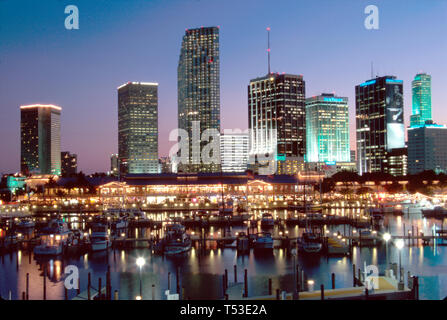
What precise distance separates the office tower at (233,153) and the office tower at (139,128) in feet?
70.4

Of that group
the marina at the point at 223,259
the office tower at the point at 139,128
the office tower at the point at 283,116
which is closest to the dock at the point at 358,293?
the marina at the point at 223,259

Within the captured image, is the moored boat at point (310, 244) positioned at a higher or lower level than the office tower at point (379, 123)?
lower

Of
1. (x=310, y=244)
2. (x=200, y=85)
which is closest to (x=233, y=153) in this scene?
(x=200, y=85)

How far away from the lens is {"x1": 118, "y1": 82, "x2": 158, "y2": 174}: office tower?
137m

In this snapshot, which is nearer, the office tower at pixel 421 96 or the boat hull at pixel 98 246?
the boat hull at pixel 98 246

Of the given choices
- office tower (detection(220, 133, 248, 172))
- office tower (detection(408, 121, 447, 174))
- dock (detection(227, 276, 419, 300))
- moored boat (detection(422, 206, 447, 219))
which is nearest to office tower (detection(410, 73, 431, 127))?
office tower (detection(408, 121, 447, 174))

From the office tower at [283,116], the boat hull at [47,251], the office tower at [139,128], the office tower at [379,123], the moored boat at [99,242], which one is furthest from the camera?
the office tower at [139,128]

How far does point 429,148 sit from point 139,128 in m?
82.3

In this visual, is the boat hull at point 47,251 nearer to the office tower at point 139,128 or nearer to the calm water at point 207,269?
the calm water at point 207,269

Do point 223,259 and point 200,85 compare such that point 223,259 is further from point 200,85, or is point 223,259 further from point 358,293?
point 200,85

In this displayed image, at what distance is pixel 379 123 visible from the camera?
13188 centimetres

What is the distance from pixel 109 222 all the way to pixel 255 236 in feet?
50.0

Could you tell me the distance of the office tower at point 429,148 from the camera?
107250mm
